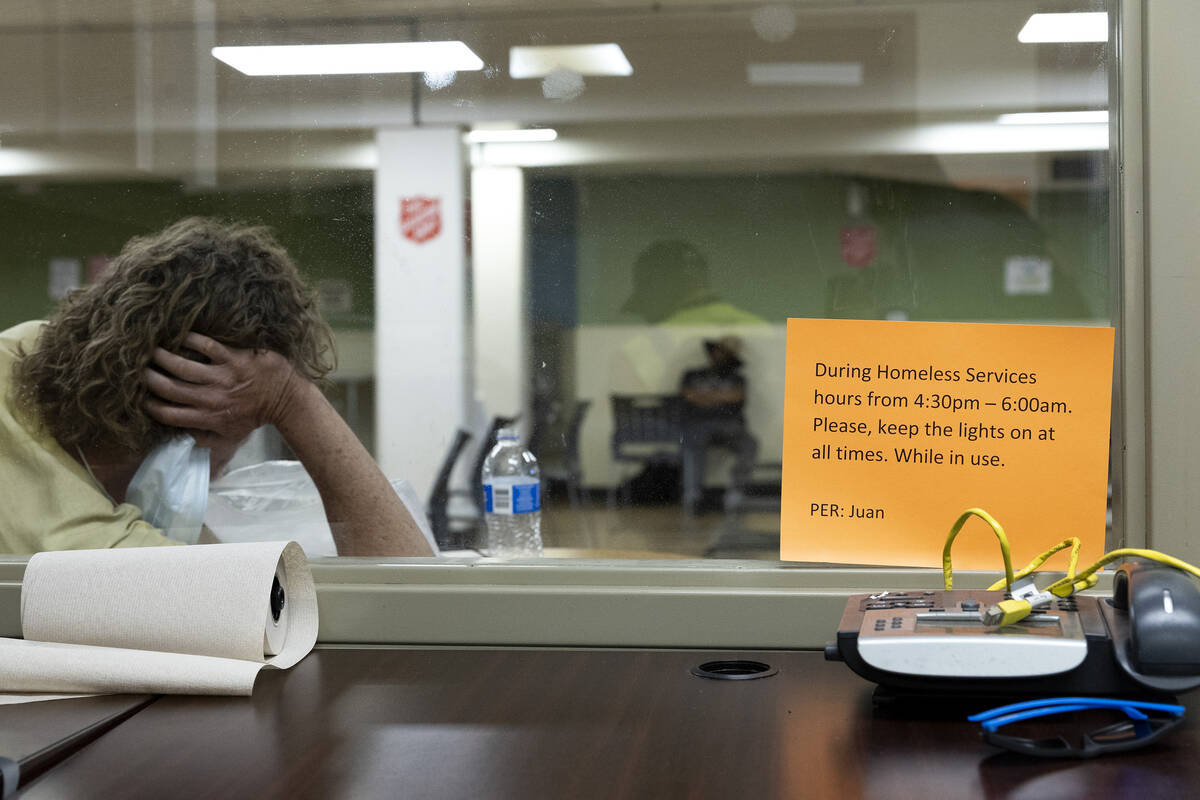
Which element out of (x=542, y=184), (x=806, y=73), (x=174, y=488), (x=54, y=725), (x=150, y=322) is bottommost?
(x=54, y=725)

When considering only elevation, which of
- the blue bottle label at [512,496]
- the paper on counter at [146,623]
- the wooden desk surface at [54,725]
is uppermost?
the blue bottle label at [512,496]

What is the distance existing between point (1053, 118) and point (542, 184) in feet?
1.42

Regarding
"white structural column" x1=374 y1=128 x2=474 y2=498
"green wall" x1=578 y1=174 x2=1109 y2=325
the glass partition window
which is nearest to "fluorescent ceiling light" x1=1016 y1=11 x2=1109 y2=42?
the glass partition window

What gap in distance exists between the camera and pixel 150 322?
0.92 metres

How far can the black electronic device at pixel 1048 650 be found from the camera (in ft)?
1.75

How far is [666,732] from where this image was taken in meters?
0.56

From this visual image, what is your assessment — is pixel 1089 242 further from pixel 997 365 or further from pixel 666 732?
pixel 666 732

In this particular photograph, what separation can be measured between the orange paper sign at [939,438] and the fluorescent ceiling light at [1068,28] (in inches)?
9.4

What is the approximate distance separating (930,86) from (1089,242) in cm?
21

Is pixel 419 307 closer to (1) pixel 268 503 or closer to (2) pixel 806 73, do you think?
(1) pixel 268 503

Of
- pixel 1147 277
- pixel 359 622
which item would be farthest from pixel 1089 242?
pixel 359 622

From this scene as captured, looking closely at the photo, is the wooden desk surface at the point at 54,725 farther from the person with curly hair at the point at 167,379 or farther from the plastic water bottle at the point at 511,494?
the plastic water bottle at the point at 511,494

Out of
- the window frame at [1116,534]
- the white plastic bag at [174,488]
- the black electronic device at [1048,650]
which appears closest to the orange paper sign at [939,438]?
the window frame at [1116,534]

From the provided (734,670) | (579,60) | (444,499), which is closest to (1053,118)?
(579,60)
